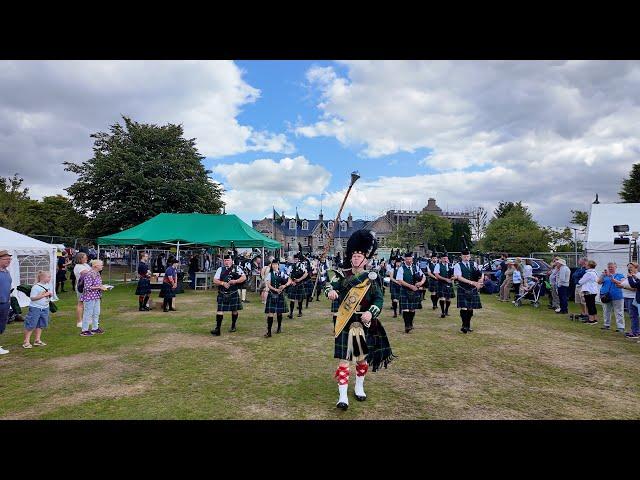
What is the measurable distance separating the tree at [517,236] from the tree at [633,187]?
8284mm

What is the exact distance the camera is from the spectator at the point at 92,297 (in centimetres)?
929

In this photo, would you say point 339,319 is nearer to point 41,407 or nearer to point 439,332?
point 41,407

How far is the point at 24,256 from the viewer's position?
14.5 m

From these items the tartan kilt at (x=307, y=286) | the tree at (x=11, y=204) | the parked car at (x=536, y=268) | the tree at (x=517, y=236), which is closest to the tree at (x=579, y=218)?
the tree at (x=517, y=236)

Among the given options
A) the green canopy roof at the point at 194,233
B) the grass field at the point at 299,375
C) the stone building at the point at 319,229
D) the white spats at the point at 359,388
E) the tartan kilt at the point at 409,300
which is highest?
the stone building at the point at 319,229

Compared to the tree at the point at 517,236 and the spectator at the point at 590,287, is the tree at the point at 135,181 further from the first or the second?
the tree at the point at 517,236

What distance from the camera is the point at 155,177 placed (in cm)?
3103

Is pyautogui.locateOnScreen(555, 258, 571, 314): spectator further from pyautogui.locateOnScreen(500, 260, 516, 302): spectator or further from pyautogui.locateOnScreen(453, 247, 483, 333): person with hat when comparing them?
pyautogui.locateOnScreen(453, 247, 483, 333): person with hat

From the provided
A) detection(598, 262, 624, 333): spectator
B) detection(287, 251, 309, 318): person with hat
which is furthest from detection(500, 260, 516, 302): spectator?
detection(287, 251, 309, 318): person with hat

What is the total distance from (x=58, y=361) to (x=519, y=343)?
10189 millimetres

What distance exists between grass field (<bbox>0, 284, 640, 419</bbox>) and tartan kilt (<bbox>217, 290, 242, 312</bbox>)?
2.29ft

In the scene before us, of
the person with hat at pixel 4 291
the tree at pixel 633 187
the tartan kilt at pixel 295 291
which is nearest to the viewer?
the person with hat at pixel 4 291

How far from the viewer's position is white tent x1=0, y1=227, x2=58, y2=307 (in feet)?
42.8
